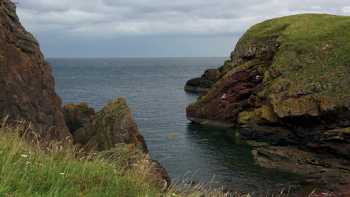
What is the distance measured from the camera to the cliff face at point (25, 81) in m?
24.2

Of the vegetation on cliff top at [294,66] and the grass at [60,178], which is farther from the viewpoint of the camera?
the vegetation on cliff top at [294,66]

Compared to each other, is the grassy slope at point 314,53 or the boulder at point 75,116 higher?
the grassy slope at point 314,53

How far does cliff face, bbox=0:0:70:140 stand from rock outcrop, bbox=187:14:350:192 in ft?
100

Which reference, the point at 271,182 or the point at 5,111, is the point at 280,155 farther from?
the point at 5,111

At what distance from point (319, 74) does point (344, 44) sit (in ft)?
31.1

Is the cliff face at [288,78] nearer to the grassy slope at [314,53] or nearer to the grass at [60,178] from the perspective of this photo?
the grassy slope at [314,53]

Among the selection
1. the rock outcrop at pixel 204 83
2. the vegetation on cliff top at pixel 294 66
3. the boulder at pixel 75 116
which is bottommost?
the rock outcrop at pixel 204 83

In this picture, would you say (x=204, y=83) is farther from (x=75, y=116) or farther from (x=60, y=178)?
(x=60, y=178)

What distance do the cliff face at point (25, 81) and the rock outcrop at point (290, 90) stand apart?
30580mm

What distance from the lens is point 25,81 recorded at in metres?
26.2

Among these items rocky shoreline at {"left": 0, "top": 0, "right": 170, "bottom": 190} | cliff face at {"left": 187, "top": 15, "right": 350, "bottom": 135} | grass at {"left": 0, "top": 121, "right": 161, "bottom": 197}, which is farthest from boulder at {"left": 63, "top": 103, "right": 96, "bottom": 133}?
grass at {"left": 0, "top": 121, "right": 161, "bottom": 197}

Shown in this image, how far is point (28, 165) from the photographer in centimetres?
741

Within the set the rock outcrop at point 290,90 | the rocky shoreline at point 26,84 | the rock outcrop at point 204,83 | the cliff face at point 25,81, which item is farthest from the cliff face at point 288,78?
the rock outcrop at point 204,83

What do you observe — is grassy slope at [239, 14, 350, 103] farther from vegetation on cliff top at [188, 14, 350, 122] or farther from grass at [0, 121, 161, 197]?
grass at [0, 121, 161, 197]
